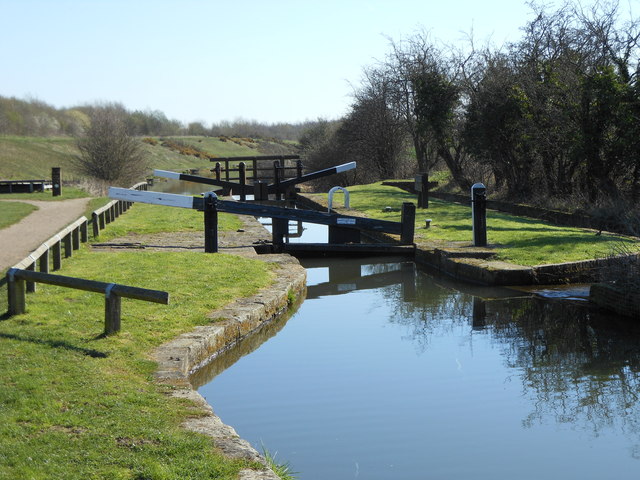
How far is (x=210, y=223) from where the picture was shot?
13.1 meters

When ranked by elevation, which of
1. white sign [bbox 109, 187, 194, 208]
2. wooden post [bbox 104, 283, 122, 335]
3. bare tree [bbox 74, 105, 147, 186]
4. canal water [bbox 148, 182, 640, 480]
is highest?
bare tree [bbox 74, 105, 147, 186]

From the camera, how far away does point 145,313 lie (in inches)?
326

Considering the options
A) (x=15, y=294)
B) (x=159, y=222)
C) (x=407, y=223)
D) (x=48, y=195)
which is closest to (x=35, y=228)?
(x=159, y=222)

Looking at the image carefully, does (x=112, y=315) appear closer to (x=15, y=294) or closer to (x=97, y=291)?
(x=97, y=291)

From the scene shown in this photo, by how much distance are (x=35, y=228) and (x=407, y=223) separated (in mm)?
7163

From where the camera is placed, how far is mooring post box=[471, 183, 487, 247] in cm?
1340

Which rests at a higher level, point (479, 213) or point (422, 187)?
point (422, 187)

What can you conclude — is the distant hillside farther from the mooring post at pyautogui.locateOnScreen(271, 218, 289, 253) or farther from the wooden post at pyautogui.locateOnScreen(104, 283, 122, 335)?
the wooden post at pyautogui.locateOnScreen(104, 283, 122, 335)

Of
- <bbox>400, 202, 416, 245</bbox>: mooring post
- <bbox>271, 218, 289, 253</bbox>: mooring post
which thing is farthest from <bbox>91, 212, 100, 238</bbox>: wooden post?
<bbox>400, 202, 416, 245</bbox>: mooring post

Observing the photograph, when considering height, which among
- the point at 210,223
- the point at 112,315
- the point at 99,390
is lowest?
the point at 99,390

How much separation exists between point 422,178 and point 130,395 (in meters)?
15.2

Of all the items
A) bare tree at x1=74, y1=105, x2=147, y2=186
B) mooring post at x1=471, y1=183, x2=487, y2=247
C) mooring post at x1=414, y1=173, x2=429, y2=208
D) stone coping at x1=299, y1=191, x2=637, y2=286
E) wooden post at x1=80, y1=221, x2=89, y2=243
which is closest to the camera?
stone coping at x1=299, y1=191, x2=637, y2=286

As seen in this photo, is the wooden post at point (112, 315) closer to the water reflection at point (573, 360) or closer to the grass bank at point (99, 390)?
the grass bank at point (99, 390)

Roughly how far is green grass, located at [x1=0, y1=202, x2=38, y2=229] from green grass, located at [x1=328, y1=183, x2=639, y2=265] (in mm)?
7971
